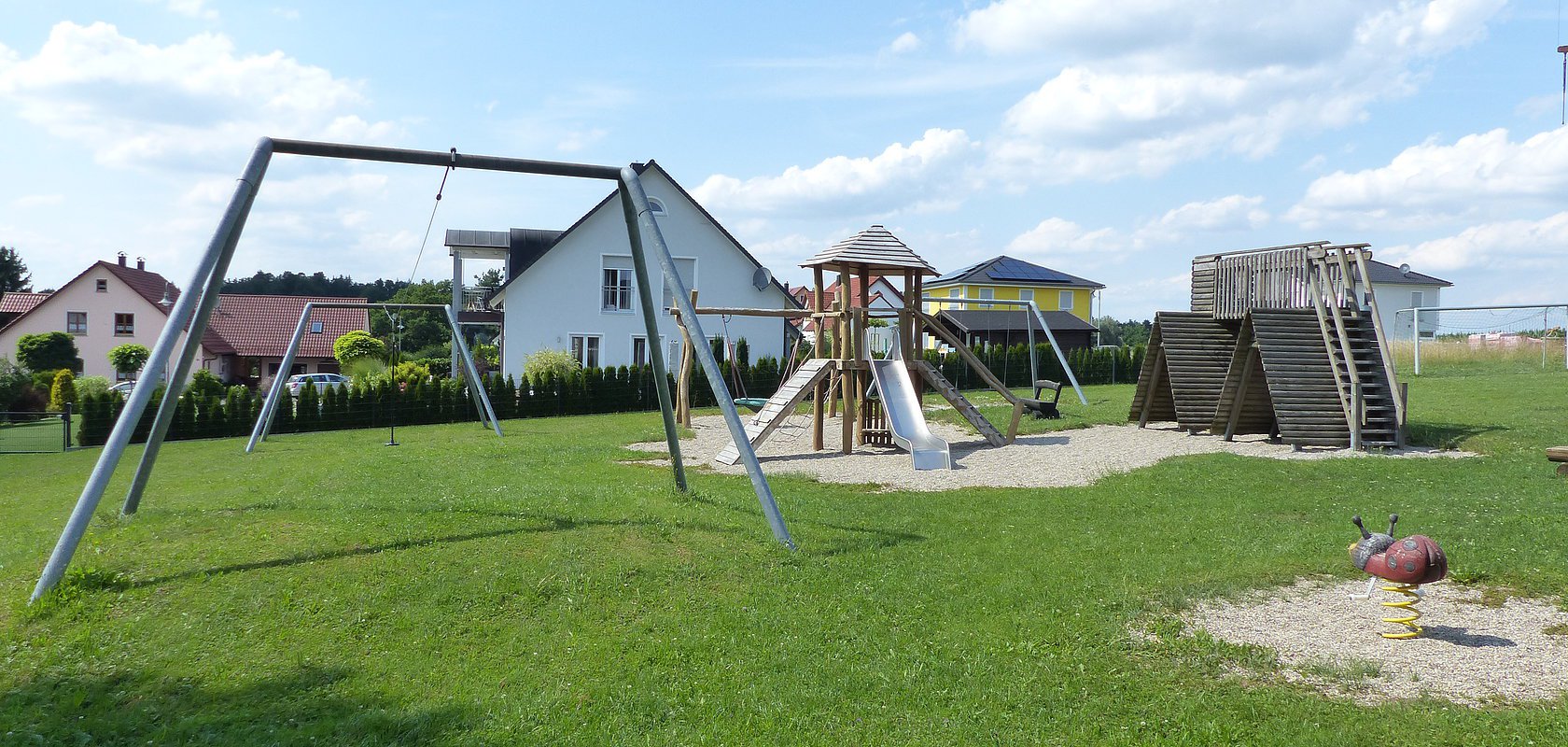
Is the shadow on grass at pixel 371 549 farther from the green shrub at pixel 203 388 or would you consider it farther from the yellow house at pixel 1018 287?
the yellow house at pixel 1018 287

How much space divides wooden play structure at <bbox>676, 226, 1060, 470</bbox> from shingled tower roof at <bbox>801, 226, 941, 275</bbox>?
0.02 metres

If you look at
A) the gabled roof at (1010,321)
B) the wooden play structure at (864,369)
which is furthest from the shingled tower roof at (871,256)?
the gabled roof at (1010,321)

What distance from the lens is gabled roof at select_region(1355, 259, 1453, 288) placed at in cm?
5469

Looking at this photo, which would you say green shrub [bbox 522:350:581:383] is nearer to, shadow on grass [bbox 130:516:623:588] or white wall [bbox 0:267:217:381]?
shadow on grass [bbox 130:516:623:588]

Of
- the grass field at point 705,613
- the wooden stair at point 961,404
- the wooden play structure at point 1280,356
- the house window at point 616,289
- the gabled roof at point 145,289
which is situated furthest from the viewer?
the gabled roof at point 145,289

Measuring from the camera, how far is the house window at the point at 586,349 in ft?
113

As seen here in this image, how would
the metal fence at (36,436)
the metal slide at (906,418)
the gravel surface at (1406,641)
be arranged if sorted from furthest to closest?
the metal fence at (36,436) → the metal slide at (906,418) → the gravel surface at (1406,641)

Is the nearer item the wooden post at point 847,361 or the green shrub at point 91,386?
the wooden post at point 847,361

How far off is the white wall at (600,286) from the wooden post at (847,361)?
54.6 feet

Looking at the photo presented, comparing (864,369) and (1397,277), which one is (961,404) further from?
(1397,277)

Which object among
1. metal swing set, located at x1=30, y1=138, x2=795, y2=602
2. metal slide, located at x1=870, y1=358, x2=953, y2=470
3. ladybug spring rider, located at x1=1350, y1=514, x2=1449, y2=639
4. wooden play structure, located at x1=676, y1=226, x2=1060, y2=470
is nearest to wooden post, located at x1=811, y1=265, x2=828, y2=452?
wooden play structure, located at x1=676, y1=226, x2=1060, y2=470

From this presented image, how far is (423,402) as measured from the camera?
25578 millimetres

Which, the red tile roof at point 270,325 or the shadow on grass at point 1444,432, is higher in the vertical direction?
the red tile roof at point 270,325

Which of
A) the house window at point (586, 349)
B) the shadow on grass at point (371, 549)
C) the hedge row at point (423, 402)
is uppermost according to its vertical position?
the house window at point (586, 349)
